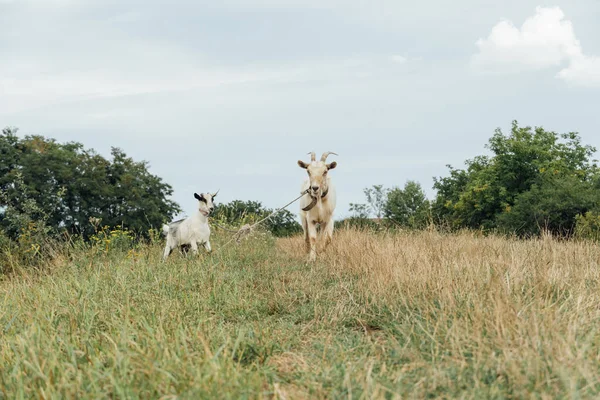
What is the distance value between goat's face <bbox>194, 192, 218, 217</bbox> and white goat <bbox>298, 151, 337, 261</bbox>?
2009 mm

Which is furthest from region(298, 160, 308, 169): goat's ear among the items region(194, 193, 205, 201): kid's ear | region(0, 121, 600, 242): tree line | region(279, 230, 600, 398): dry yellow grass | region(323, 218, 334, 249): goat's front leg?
region(0, 121, 600, 242): tree line

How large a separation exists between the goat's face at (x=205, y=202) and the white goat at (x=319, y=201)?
2.01 meters

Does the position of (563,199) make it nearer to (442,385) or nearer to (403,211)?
(442,385)

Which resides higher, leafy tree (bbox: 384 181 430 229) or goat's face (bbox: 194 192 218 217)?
leafy tree (bbox: 384 181 430 229)

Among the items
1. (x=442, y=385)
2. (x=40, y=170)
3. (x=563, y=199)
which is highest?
(x=40, y=170)

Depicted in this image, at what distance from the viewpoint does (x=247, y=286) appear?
8.42 meters

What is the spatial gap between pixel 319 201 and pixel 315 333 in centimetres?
625

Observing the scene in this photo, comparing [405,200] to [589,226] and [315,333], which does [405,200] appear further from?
[315,333]

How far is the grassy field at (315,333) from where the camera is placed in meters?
3.67

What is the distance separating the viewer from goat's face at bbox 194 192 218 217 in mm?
12617

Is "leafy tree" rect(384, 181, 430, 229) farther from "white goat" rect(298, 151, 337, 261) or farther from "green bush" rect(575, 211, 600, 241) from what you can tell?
"white goat" rect(298, 151, 337, 261)

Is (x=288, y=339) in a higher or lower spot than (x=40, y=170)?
lower

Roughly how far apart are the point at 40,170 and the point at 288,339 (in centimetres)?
4498

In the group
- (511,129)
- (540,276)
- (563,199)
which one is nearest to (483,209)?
(511,129)
